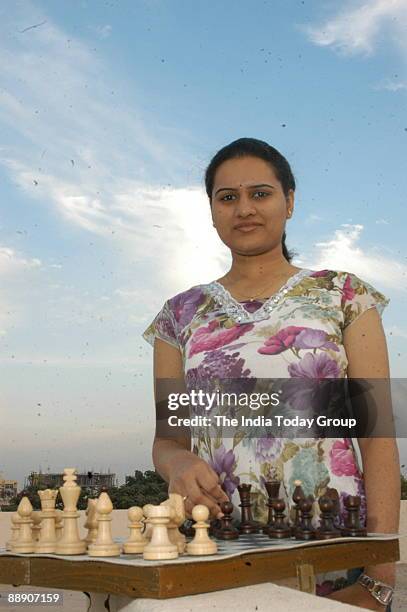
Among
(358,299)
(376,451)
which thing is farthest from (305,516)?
(358,299)

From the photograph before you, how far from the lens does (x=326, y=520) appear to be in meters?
1.99

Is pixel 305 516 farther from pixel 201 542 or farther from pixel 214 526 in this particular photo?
pixel 201 542

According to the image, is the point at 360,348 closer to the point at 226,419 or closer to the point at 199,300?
the point at 226,419

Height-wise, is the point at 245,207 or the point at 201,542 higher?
the point at 245,207

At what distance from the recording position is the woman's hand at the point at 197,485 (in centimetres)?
205

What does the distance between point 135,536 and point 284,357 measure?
2.22ft

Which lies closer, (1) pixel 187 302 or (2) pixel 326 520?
(2) pixel 326 520

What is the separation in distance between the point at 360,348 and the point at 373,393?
132 mm

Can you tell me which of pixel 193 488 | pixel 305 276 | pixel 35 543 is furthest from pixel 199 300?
pixel 35 543

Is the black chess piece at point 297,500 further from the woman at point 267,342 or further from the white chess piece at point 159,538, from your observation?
the white chess piece at point 159,538

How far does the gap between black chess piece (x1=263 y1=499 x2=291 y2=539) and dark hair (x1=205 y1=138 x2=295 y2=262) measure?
0.89m

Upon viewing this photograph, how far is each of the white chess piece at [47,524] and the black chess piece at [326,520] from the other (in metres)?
0.66

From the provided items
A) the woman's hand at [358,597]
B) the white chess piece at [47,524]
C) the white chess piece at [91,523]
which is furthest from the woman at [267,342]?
the white chess piece at [47,524]

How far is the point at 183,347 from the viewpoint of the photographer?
2.49m
